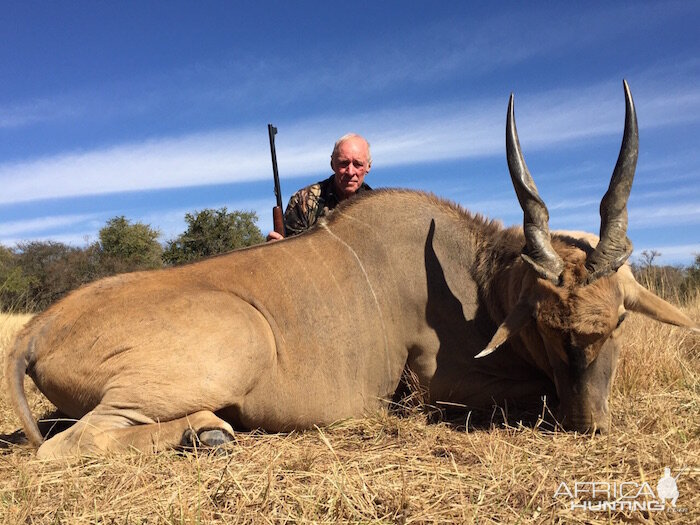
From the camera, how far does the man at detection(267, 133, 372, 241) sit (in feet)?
20.6

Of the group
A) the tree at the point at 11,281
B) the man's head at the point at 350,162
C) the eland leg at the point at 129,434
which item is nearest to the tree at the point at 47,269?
the tree at the point at 11,281

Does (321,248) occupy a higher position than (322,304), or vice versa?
(321,248)

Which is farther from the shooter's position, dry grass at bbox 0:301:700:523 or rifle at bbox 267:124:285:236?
rifle at bbox 267:124:285:236


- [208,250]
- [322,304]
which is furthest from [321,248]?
[208,250]

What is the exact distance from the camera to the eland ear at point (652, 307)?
3639mm

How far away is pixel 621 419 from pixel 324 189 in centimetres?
413

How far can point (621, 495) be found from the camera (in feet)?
7.55

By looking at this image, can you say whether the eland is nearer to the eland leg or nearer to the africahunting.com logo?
the eland leg

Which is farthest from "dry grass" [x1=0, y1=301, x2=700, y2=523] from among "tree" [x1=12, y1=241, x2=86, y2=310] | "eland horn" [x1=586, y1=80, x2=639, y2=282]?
"tree" [x1=12, y1=241, x2=86, y2=310]

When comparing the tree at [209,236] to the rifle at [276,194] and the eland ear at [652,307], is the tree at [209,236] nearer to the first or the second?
the rifle at [276,194]

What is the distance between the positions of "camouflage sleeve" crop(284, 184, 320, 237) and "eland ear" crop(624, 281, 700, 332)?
3.62 m

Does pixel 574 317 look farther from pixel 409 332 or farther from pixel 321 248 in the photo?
pixel 321 248

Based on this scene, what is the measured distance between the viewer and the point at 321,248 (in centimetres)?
434

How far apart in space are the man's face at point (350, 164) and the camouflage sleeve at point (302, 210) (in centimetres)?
34
